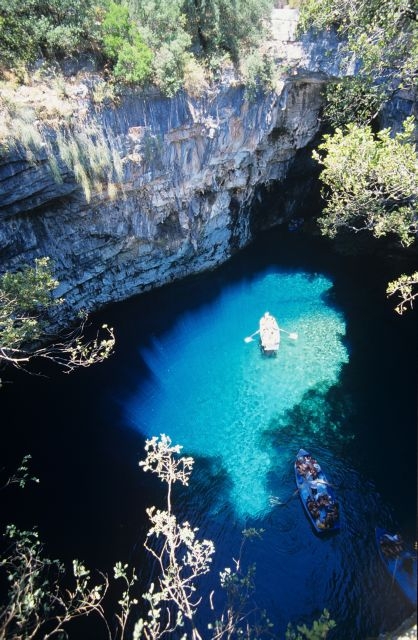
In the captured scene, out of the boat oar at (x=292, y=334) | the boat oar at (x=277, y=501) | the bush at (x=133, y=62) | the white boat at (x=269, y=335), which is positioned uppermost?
the bush at (x=133, y=62)

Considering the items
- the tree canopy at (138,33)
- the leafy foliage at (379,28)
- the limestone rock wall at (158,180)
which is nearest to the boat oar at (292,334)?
the limestone rock wall at (158,180)

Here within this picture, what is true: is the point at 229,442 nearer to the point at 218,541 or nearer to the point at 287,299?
the point at 218,541

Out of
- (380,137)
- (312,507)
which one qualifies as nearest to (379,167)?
(380,137)

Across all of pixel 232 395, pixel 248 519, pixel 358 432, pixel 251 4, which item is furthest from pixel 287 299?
pixel 251 4

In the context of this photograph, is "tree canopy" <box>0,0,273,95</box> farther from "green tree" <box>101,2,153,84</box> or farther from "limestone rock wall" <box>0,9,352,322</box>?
"limestone rock wall" <box>0,9,352,322</box>

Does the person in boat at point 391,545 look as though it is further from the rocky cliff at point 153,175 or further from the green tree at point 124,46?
the green tree at point 124,46

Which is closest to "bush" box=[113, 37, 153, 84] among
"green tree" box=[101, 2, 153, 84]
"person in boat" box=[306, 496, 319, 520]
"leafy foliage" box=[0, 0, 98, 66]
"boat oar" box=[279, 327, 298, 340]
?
"green tree" box=[101, 2, 153, 84]
